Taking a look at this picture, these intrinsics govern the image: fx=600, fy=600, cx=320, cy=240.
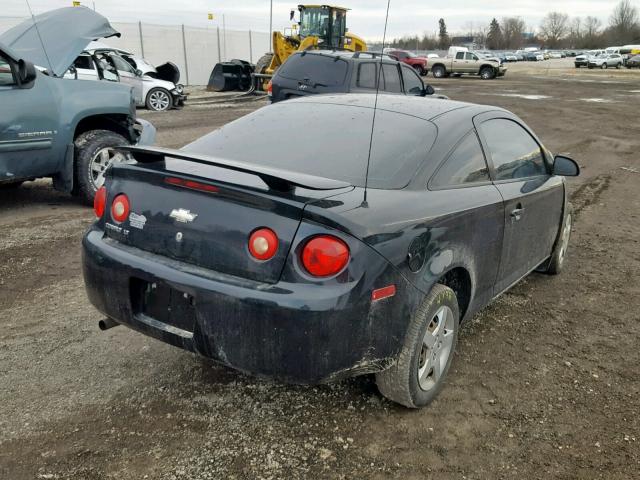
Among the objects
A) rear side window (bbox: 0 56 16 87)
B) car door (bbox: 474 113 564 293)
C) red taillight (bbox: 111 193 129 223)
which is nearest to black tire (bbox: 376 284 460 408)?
car door (bbox: 474 113 564 293)

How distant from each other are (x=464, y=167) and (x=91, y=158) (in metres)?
4.61

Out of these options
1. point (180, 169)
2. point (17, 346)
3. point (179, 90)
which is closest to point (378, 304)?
point (180, 169)

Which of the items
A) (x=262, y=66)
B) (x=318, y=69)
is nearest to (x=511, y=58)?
(x=262, y=66)

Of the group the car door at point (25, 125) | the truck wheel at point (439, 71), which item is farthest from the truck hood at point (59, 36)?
the truck wheel at point (439, 71)

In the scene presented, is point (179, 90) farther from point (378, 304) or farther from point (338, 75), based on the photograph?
point (378, 304)

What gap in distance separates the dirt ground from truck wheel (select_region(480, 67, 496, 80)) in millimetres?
37374

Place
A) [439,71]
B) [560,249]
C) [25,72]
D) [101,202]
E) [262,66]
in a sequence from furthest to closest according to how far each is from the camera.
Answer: [439,71], [262,66], [25,72], [560,249], [101,202]

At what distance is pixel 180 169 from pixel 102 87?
14.7ft

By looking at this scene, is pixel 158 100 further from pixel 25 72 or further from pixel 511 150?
pixel 511 150

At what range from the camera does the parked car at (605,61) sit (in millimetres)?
57834

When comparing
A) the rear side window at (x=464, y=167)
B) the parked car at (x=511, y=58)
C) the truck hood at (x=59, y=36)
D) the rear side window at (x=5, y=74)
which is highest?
the truck hood at (x=59, y=36)

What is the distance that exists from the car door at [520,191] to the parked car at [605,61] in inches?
2403

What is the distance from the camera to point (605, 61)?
57.8 metres

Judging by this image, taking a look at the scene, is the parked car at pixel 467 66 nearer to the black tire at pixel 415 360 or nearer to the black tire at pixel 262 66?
the black tire at pixel 262 66
